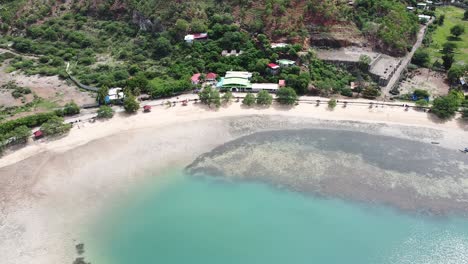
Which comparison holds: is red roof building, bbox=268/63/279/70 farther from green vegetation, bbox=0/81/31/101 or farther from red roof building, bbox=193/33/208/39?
green vegetation, bbox=0/81/31/101

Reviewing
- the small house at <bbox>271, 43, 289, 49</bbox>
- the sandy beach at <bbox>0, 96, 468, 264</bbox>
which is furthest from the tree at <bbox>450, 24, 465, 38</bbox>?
the small house at <bbox>271, 43, 289, 49</bbox>

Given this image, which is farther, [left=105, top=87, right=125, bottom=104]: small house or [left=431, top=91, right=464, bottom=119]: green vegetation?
[left=105, top=87, right=125, bottom=104]: small house

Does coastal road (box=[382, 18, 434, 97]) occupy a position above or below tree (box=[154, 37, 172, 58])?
below

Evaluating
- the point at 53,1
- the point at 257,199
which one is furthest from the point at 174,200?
the point at 53,1

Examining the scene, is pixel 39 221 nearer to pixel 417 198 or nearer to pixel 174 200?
pixel 174 200

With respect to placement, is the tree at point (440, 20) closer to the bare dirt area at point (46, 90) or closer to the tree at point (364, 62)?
the tree at point (364, 62)

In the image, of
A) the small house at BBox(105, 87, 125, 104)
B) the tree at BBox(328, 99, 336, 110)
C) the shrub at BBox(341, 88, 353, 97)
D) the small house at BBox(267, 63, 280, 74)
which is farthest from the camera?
the small house at BBox(267, 63, 280, 74)

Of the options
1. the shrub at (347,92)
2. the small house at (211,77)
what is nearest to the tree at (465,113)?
the shrub at (347,92)
